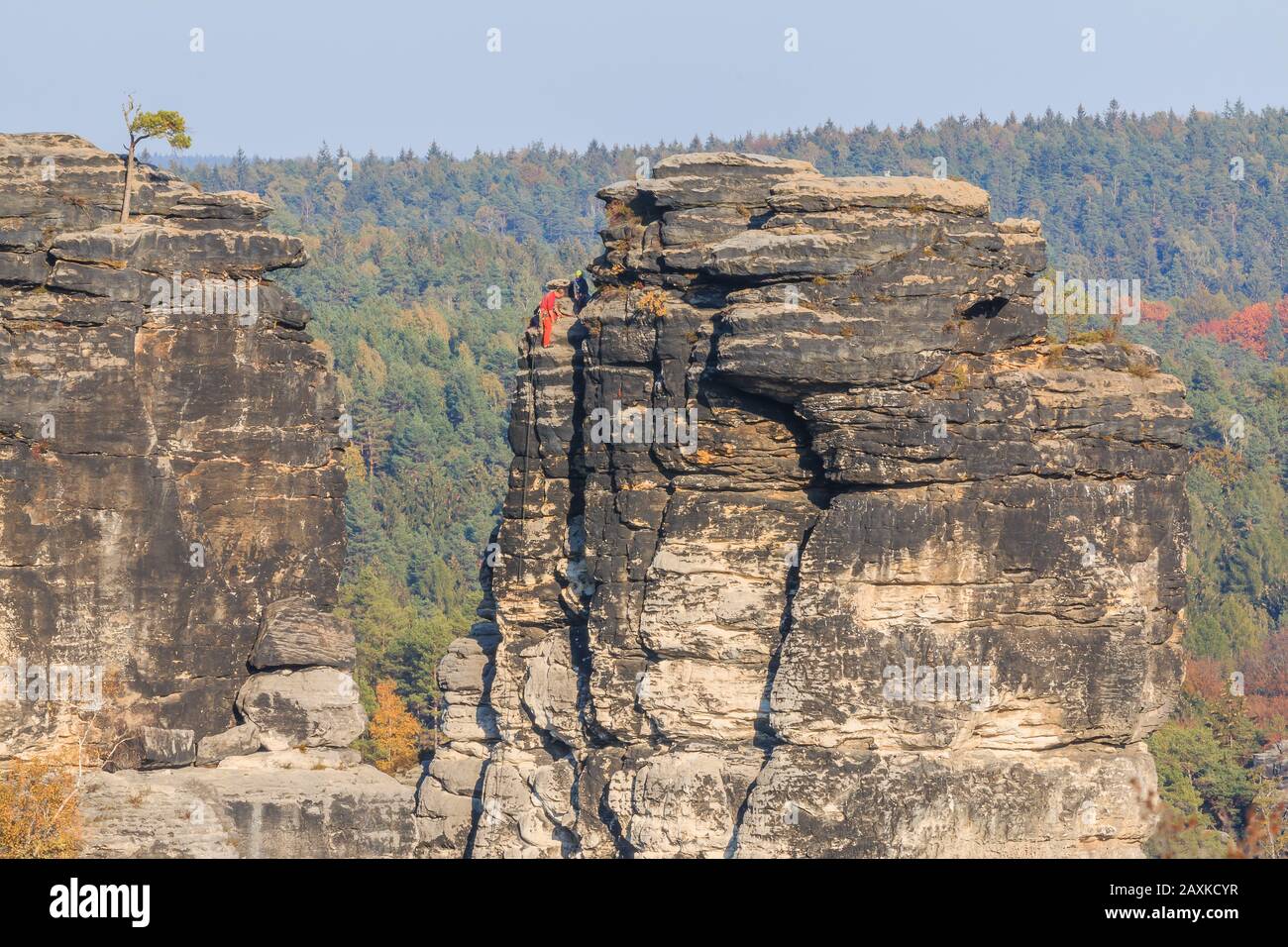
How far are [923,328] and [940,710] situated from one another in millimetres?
6334

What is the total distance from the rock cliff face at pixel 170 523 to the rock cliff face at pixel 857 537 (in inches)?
219

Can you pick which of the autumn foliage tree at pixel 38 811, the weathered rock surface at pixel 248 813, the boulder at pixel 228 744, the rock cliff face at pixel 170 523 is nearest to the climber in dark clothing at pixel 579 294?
Answer: the rock cliff face at pixel 170 523

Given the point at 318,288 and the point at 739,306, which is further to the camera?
the point at 318,288

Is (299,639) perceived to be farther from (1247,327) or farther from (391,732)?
(1247,327)

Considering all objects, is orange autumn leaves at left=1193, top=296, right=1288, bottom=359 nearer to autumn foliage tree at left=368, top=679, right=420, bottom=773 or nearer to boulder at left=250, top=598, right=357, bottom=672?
autumn foliage tree at left=368, top=679, right=420, bottom=773

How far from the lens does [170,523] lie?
172ft

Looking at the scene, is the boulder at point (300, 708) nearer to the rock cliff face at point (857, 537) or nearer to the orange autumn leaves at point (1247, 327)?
the rock cliff face at point (857, 537)

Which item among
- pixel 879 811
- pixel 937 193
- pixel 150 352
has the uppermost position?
pixel 937 193

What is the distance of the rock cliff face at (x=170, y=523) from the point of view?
51.3 meters

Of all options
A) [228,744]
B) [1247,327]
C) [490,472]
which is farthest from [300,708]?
[1247,327]

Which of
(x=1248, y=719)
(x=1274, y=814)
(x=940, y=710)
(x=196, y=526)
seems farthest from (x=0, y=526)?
(x=1248, y=719)

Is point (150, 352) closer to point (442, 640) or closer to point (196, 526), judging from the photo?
point (196, 526)

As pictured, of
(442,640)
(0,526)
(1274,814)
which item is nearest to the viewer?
(0,526)

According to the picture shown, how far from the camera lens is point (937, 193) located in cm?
4803
